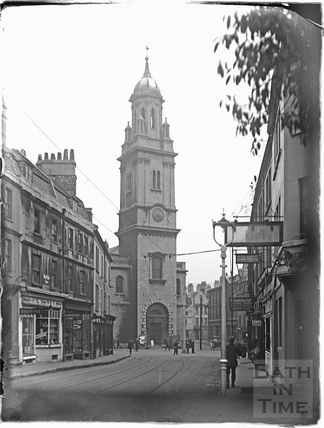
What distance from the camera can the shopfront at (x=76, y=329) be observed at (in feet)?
34.0

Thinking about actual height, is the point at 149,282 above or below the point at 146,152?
below

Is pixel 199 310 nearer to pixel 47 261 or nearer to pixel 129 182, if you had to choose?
pixel 129 182

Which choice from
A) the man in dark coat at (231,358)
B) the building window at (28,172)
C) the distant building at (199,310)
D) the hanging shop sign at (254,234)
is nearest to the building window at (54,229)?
the building window at (28,172)

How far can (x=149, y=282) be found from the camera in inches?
548

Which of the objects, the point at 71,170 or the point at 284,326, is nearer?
the point at 71,170

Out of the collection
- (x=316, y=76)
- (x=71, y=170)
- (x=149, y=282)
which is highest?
(x=316, y=76)

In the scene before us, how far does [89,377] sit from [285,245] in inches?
167

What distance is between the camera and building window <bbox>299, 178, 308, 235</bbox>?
408 inches

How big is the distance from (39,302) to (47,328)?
1.67 ft

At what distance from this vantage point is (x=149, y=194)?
11.0 metres

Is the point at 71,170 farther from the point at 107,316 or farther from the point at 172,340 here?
the point at 172,340

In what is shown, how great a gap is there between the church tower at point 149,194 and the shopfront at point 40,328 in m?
1.94

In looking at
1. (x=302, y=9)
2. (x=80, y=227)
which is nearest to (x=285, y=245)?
(x=80, y=227)

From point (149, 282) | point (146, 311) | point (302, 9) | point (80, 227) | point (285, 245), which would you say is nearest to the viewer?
point (302, 9)
